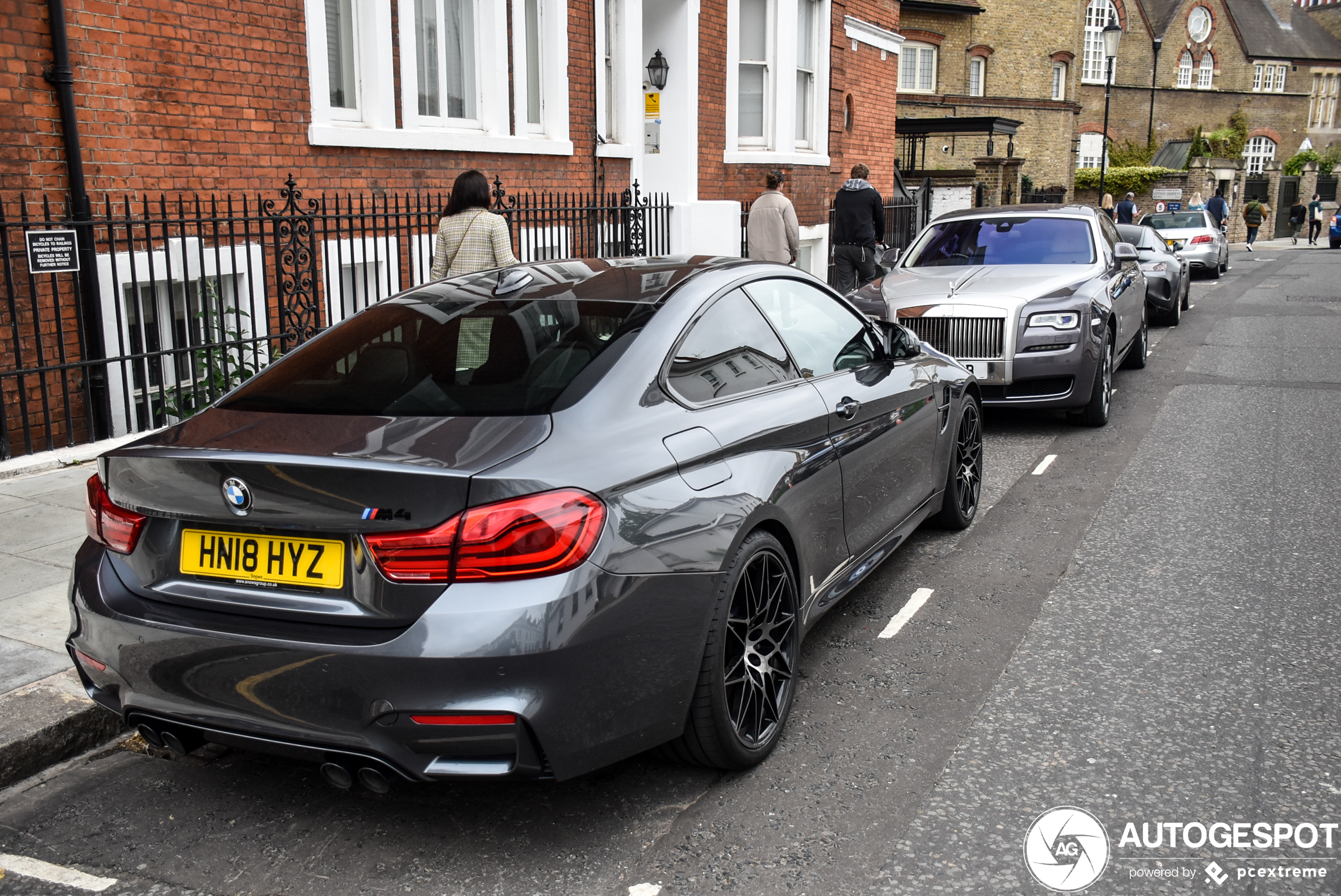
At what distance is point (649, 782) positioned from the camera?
138 inches

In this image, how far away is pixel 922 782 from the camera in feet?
11.3

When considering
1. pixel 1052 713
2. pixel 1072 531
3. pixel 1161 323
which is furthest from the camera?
pixel 1161 323

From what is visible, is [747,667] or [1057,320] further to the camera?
[1057,320]

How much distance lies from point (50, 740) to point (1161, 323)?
16.4m

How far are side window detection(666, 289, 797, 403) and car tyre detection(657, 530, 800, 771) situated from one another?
525 mm

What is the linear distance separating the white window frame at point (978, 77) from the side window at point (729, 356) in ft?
157

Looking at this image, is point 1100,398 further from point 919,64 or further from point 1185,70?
point 1185,70

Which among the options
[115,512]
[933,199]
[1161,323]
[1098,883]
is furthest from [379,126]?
[933,199]

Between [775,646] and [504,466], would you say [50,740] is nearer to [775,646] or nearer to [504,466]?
[504,466]

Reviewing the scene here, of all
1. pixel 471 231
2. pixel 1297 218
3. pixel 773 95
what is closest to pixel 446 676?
pixel 471 231

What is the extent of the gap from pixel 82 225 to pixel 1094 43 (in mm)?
55721

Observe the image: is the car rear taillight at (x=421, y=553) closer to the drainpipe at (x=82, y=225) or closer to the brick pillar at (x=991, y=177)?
the drainpipe at (x=82, y=225)

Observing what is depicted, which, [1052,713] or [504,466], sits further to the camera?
[1052,713]

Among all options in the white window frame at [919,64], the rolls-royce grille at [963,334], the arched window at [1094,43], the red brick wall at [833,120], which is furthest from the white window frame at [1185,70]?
the rolls-royce grille at [963,334]
